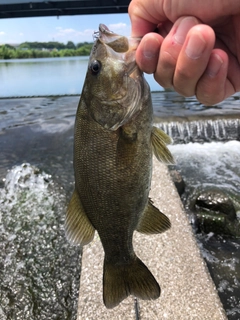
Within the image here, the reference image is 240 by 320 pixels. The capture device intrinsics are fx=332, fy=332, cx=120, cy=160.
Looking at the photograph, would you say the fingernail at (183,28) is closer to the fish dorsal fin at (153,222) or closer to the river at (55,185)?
the fish dorsal fin at (153,222)

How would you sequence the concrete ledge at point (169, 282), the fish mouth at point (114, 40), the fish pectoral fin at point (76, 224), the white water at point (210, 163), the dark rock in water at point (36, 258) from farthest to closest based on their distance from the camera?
1. the white water at point (210, 163)
2. the dark rock in water at point (36, 258)
3. the concrete ledge at point (169, 282)
4. the fish pectoral fin at point (76, 224)
5. the fish mouth at point (114, 40)

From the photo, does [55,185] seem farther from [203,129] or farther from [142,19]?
[203,129]

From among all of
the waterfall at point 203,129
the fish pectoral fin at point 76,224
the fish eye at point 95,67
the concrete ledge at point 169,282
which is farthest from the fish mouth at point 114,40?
the waterfall at point 203,129

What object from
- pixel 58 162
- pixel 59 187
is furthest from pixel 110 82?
pixel 58 162

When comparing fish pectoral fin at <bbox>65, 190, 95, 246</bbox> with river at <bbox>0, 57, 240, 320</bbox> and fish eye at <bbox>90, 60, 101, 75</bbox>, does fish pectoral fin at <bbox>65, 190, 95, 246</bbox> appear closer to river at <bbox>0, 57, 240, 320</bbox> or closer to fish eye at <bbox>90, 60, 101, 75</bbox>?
fish eye at <bbox>90, 60, 101, 75</bbox>

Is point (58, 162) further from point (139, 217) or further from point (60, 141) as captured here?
point (139, 217)

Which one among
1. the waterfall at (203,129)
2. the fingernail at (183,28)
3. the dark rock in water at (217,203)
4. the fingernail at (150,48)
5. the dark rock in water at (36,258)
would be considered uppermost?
the fingernail at (183,28)
